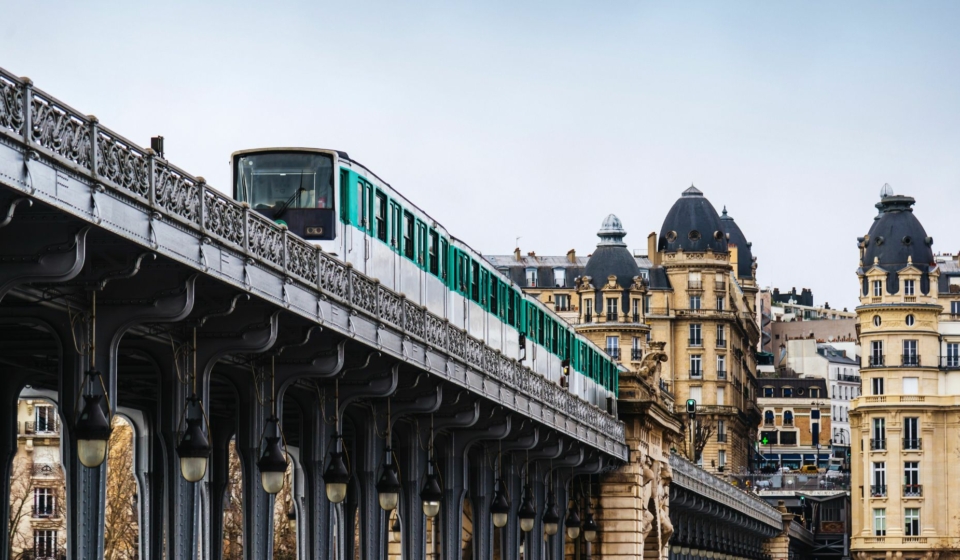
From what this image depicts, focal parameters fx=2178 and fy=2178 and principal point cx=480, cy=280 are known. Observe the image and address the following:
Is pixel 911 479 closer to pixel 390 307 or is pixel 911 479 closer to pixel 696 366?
pixel 696 366

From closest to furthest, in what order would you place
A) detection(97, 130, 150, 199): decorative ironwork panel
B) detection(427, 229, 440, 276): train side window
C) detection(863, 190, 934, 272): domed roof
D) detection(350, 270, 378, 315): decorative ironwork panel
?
detection(97, 130, 150, 199): decorative ironwork panel, detection(350, 270, 378, 315): decorative ironwork panel, detection(427, 229, 440, 276): train side window, detection(863, 190, 934, 272): domed roof

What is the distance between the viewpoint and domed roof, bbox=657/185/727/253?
557 feet

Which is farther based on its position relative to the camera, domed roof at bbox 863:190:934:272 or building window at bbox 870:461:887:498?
domed roof at bbox 863:190:934:272

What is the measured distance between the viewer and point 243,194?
4059cm

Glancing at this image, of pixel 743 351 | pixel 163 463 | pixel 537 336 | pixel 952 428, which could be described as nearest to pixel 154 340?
pixel 163 463

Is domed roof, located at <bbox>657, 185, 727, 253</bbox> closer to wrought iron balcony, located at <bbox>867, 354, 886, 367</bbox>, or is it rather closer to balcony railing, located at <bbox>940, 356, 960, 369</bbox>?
wrought iron balcony, located at <bbox>867, 354, 886, 367</bbox>

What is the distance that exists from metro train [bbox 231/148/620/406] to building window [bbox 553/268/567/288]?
115 meters

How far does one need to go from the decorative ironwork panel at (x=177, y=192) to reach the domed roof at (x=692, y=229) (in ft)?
471

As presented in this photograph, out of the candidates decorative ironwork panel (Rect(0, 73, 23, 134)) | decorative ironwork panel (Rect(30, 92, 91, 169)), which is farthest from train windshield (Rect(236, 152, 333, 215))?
decorative ironwork panel (Rect(0, 73, 23, 134))

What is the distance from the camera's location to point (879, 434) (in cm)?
15650

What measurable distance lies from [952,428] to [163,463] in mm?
129800

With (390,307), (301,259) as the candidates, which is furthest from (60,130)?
(390,307)

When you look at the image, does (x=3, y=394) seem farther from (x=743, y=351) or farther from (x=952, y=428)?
(x=743, y=351)

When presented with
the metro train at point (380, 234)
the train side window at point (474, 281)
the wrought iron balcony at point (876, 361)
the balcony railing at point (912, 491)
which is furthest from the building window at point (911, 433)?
the train side window at point (474, 281)
